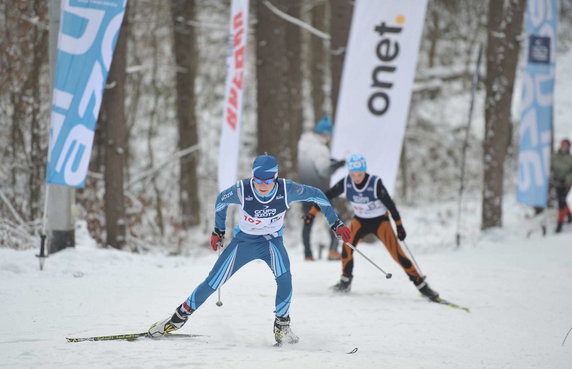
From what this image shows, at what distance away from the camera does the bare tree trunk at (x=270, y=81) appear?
14.2 metres

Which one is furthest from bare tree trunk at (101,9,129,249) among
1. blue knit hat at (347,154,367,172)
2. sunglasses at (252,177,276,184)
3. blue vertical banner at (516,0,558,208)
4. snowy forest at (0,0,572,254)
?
blue vertical banner at (516,0,558,208)

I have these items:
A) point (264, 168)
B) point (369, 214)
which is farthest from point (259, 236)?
point (369, 214)

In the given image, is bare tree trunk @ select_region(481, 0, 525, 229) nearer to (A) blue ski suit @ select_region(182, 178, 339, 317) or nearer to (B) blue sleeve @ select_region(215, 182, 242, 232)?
(A) blue ski suit @ select_region(182, 178, 339, 317)

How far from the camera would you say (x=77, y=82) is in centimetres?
883

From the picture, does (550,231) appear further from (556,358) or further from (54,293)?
(54,293)

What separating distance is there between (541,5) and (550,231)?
15.4ft

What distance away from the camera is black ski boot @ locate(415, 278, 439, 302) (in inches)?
337

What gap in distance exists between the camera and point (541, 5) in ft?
43.4

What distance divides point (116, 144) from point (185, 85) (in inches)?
210

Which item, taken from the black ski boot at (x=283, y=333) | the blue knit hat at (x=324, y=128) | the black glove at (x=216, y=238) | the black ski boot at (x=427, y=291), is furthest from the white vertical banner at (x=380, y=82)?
the black ski boot at (x=283, y=333)

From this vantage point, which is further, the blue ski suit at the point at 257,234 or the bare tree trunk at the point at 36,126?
the bare tree trunk at the point at 36,126

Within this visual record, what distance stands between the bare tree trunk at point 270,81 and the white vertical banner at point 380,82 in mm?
3356

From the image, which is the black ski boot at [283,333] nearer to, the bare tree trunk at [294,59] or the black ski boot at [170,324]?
the black ski boot at [170,324]

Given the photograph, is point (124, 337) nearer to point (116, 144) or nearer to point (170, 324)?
point (170, 324)
